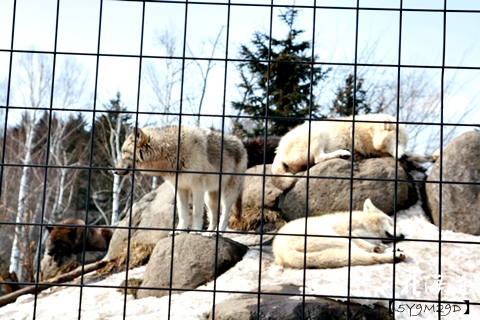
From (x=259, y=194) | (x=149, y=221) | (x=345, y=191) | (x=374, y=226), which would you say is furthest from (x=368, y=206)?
(x=149, y=221)

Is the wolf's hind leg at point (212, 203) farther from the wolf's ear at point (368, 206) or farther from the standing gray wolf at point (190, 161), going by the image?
the wolf's ear at point (368, 206)

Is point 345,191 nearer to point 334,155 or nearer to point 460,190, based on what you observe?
point 334,155

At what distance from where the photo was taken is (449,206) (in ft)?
27.9

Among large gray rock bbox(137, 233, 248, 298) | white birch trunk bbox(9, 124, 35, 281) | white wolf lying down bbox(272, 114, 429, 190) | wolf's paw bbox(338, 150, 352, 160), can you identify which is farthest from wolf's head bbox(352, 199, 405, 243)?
white birch trunk bbox(9, 124, 35, 281)

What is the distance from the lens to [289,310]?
17.7 feet

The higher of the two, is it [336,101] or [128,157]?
[336,101]

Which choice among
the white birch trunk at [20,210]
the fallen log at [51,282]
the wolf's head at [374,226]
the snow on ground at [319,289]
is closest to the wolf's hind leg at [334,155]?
the wolf's head at [374,226]

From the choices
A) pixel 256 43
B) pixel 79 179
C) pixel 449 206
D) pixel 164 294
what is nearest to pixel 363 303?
pixel 164 294

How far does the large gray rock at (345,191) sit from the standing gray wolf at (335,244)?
0.83 metres

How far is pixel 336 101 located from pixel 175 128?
912 cm

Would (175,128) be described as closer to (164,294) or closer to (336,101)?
(164,294)

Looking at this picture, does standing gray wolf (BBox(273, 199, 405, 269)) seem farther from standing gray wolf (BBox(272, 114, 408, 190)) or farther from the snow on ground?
standing gray wolf (BBox(272, 114, 408, 190))

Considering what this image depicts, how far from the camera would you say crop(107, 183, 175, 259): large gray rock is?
9.49 meters

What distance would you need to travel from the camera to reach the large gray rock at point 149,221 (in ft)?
31.1
